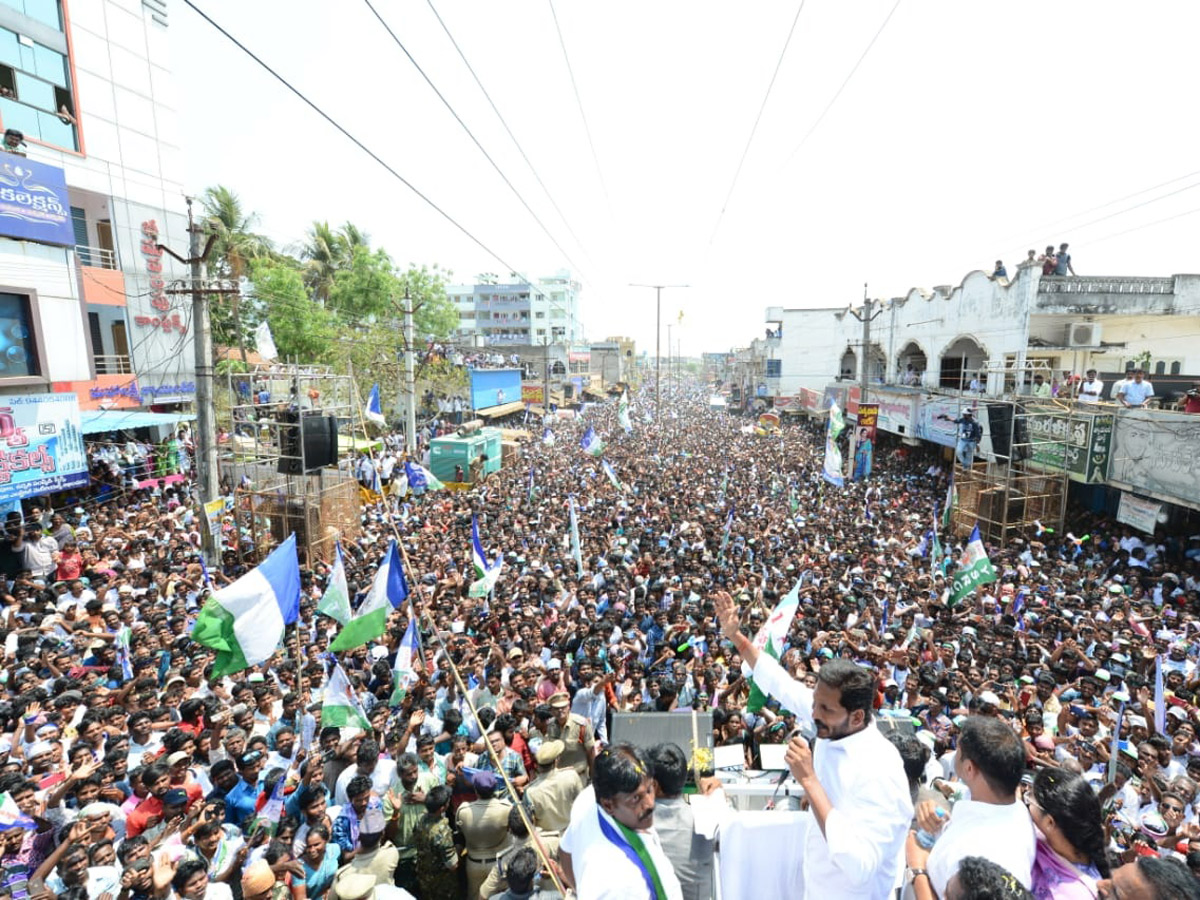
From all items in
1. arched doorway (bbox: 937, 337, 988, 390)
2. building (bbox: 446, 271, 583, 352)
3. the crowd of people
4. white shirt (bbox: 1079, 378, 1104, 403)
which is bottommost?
the crowd of people

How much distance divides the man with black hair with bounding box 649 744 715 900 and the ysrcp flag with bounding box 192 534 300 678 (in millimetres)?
4430

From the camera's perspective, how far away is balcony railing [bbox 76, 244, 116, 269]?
61.1ft

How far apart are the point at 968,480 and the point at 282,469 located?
1562cm

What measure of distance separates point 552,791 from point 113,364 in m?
21.0

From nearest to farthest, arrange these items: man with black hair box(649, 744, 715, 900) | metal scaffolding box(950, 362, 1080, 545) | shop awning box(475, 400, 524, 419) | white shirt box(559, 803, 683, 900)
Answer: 1. white shirt box(559, 803, 683, 900)
2. man with black hair box(649, 744, 715, 900)
3. metal scaffolding box(950, 362, 1080, 545)
4. shop awning box(475, 400, 524, 419)

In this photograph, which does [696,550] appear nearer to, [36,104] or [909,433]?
[909,433]

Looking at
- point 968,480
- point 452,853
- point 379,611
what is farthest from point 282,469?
point 968,480

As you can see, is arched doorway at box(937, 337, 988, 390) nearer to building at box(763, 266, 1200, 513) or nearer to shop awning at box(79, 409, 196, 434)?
building at box(763, 266, 1200, 513)

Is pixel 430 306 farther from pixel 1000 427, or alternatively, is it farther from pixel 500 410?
pixel 1000 427

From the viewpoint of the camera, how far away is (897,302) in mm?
28984

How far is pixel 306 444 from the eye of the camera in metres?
12.7

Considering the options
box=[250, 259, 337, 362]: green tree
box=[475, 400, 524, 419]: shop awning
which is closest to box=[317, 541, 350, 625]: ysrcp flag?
box=[250, 259, 337, 362]: green tree

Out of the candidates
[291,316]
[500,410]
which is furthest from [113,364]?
[500,410]

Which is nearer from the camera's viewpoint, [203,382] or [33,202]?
[203,382]
